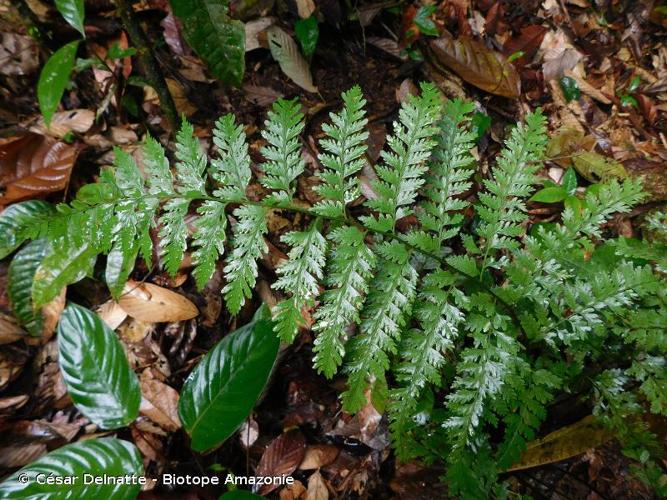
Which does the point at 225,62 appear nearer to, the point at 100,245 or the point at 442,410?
the point at 100,245

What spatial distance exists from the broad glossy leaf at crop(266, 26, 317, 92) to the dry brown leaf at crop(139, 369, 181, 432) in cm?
192

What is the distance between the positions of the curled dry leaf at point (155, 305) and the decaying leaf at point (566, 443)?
1769 millimetres

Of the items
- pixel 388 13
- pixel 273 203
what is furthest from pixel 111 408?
pixel 388 13

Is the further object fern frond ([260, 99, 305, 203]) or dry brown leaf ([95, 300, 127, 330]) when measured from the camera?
dry brown leaf ([95, 300, 127, 330])

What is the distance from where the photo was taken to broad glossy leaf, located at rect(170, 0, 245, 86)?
1902 millimetres

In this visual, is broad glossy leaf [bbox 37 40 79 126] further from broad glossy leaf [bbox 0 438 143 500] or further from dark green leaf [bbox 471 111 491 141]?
dark green leaf [bbox 471 111 491 141]

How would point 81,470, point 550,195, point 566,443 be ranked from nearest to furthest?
point 81,470 → point 566,443 → point 550,195

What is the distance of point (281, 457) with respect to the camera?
210cm

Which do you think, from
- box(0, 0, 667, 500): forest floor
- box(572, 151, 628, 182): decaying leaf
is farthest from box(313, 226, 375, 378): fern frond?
box(572, 151, 628, 182): decaying leaf

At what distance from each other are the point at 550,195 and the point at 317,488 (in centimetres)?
206

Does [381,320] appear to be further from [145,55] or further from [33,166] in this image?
[33,166]

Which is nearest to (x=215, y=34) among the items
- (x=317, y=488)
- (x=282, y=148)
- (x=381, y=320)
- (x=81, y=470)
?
(x=282, y=148)

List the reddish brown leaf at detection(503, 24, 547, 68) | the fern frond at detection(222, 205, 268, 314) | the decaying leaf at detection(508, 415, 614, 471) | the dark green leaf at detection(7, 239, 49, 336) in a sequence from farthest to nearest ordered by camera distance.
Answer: the reddish brown leaf at detection(503, 24, 547, 68)
the dark green leaf at detection(7, 239, 49, 336)
the decaying leaf at detection(508, 415, 614, 471)
the fern frond at detection(222, 205, 268, 314)

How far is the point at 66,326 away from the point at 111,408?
423 mm
